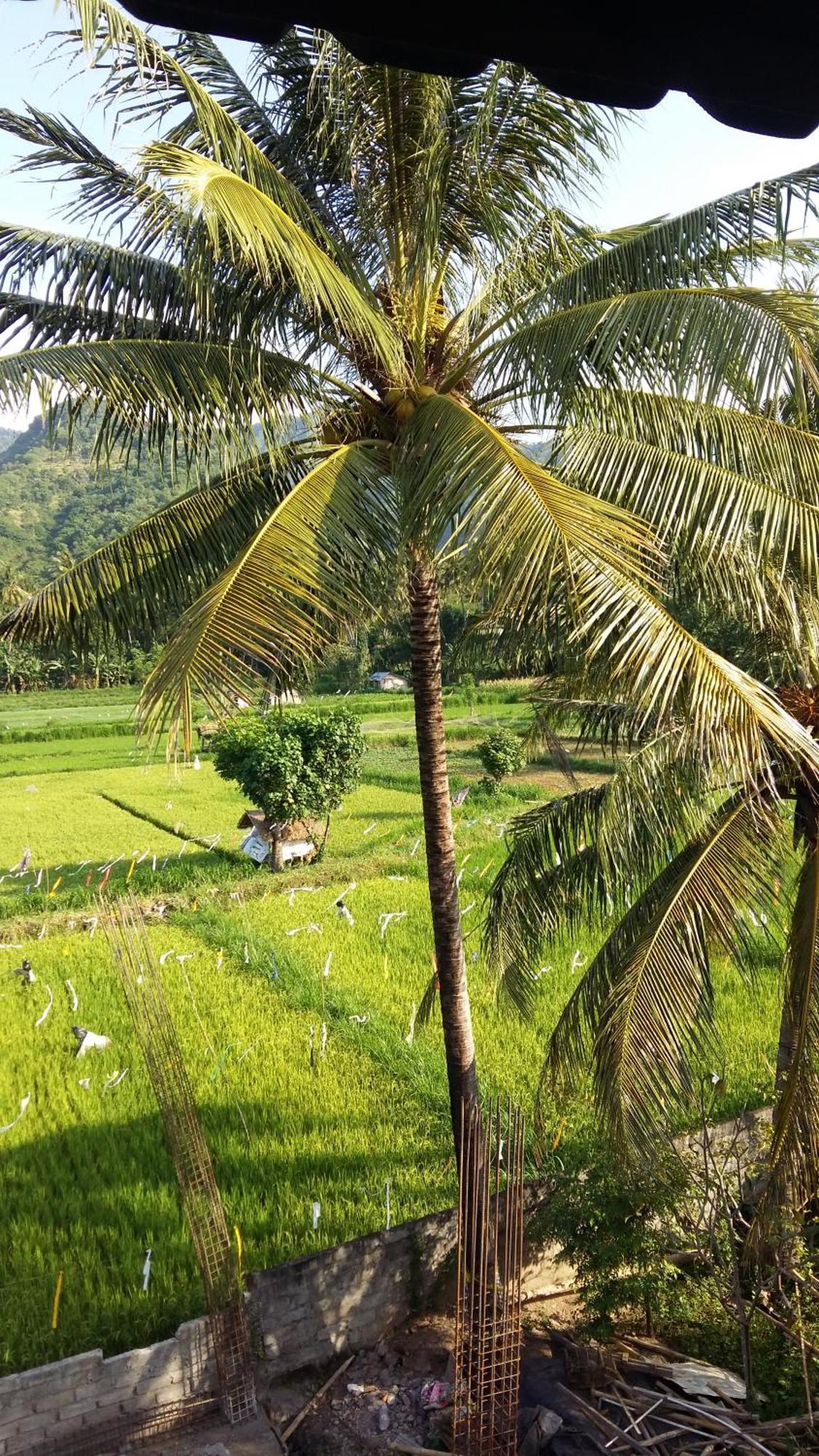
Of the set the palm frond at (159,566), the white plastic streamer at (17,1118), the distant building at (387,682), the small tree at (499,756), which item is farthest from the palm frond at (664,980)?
the distant building at (387,682)

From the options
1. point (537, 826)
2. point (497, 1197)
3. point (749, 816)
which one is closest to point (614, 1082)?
point (497, 1197)

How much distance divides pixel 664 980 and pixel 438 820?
145 centimetres

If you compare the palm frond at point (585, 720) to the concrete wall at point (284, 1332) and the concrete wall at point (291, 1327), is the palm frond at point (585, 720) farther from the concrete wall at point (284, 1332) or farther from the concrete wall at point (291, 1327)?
the concrete wall at point (284, 1332)

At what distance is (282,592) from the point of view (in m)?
3.32

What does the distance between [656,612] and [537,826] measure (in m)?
2.35

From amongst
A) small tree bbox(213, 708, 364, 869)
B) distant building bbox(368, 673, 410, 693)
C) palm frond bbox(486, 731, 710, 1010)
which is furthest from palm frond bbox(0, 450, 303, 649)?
distant building bbox(368, 673, 410, 693)

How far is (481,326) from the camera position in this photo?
4.95 metres

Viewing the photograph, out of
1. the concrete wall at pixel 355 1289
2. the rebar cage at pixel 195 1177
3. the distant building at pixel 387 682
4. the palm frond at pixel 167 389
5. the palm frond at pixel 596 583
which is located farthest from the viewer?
the distant building at pixel 387 682

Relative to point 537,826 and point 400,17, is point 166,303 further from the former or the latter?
point 400,17

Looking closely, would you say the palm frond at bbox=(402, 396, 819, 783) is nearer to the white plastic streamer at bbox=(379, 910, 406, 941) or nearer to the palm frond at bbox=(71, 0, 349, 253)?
the palm frond at bbox=(71, 0, 349, 253)

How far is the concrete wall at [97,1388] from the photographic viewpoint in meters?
4.22

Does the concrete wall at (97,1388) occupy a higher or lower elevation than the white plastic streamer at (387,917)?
lower

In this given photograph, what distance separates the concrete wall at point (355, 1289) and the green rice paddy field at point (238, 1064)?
440 millimetres

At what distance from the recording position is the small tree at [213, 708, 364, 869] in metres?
13.5
